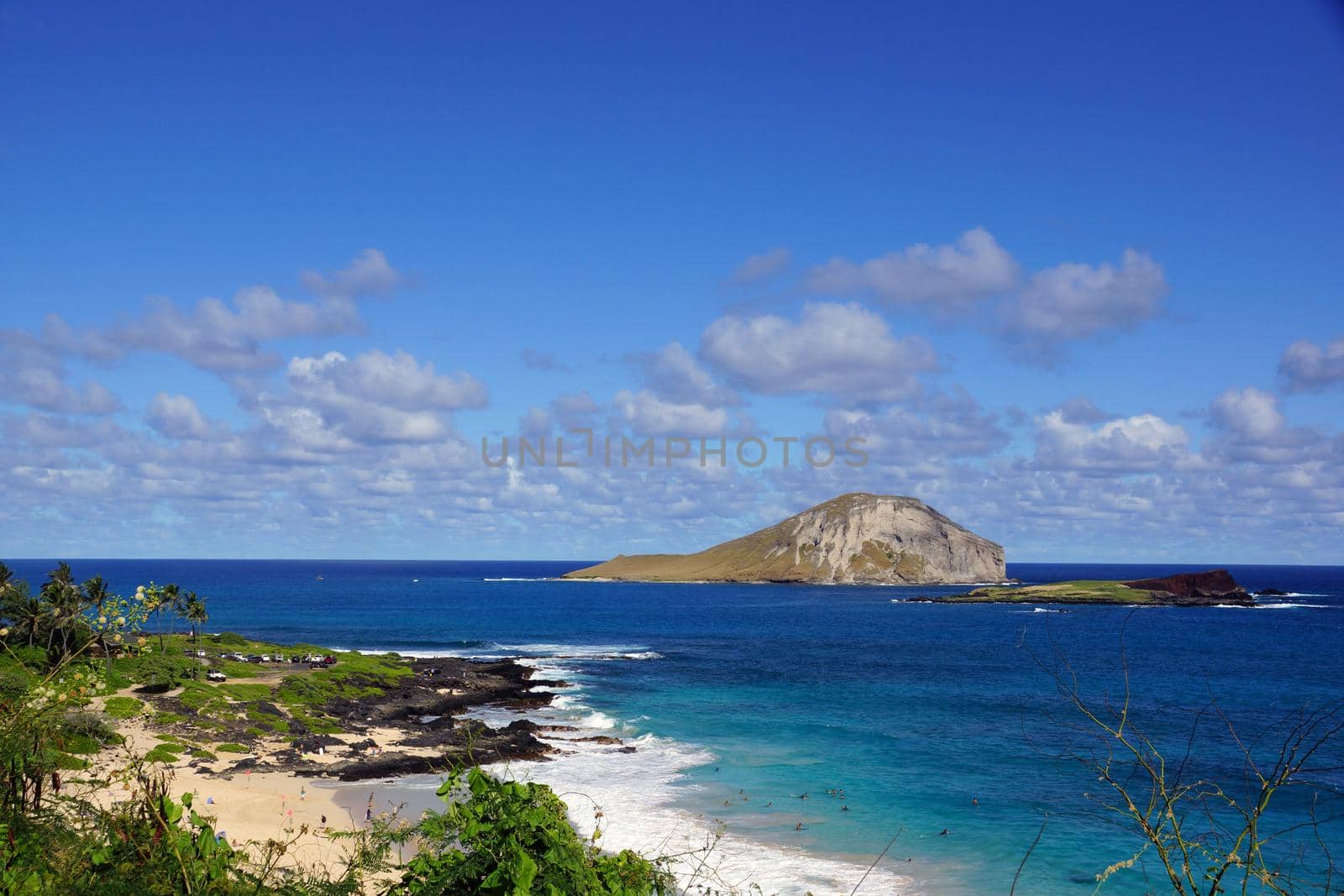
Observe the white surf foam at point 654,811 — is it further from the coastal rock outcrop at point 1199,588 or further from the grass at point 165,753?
the coastal rock outcrop at point 1199,588

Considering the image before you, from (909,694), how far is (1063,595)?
365 feet

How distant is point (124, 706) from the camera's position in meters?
49.5

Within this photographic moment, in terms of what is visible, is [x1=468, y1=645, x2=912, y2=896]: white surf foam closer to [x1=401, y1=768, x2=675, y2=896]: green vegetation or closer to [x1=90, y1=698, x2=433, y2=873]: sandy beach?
[x1=90, y1=698, x2=433, y2=873]: sandy beach

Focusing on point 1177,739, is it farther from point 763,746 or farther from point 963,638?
point 963,638

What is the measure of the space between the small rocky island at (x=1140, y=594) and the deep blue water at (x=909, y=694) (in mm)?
8753

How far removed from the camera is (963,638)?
355 feet

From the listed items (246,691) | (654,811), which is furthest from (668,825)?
(246,691)

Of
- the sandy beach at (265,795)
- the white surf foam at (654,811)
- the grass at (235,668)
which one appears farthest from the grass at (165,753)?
the grass at (235,668)

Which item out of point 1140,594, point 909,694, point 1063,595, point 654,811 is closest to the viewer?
point 654,811

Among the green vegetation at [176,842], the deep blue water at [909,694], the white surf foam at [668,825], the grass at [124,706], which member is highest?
the green vegetation at [176,842]

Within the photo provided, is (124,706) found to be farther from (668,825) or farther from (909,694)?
(909,694)

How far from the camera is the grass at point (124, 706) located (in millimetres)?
47428

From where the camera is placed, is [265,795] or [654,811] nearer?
[654,811]

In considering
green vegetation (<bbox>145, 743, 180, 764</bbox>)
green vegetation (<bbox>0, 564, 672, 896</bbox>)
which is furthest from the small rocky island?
green vegetation (<bbox>0, 564, 672, 896</bbox>)
